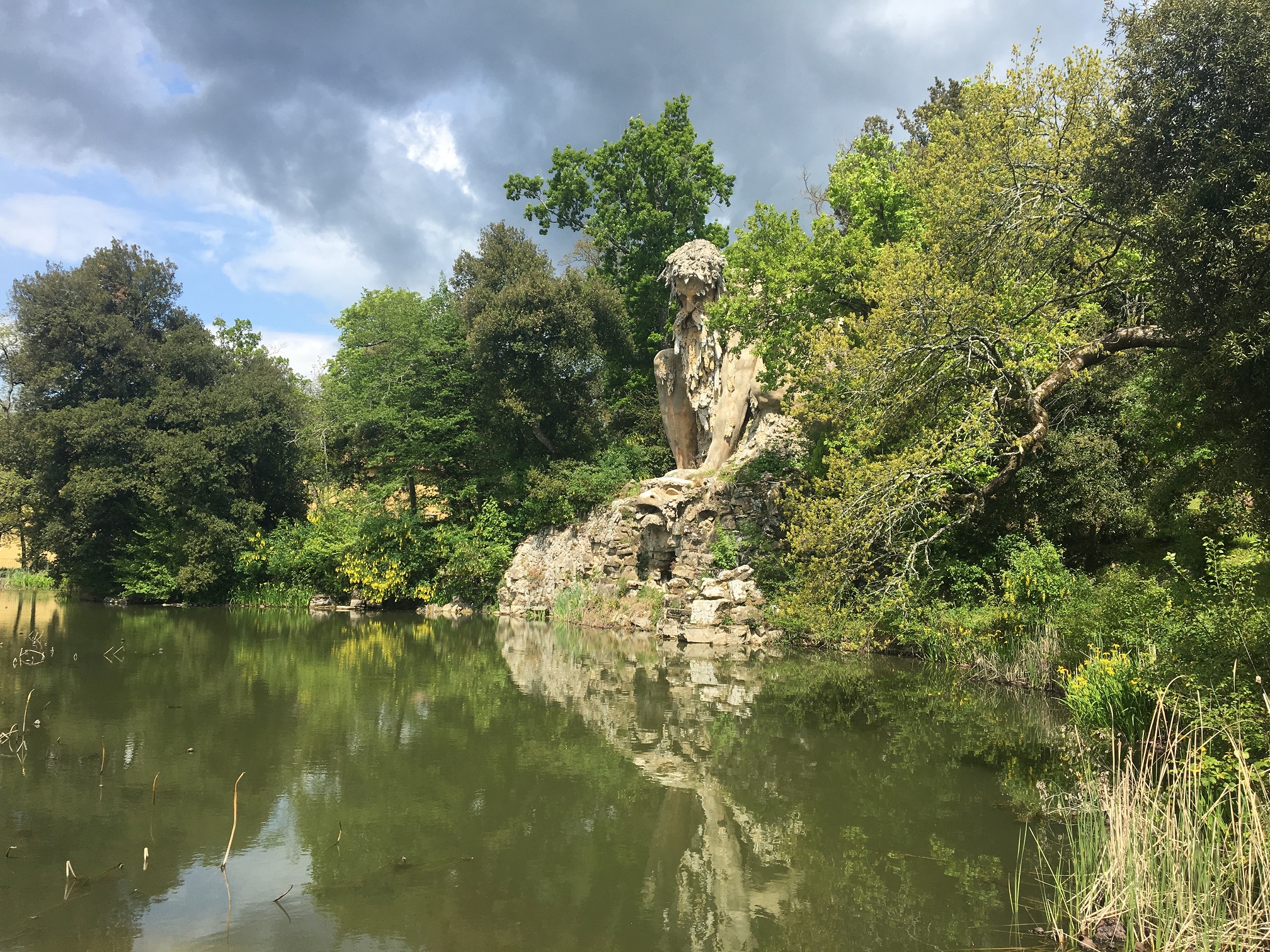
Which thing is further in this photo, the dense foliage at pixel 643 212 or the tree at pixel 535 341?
the dense foliage at pixel 643 212

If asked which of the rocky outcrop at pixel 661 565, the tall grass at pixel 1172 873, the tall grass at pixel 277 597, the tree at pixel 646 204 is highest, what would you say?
the tree at pixel 646 204

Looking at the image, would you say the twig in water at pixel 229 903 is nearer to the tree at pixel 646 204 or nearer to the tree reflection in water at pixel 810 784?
the tree reflection in water at pixel 810 784

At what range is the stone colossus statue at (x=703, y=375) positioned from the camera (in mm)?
22688

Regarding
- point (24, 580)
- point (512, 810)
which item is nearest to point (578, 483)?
point (512, 810)

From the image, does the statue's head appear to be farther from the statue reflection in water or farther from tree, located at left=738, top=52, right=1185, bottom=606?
the statue reflection in water

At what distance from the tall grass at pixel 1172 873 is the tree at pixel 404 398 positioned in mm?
24142

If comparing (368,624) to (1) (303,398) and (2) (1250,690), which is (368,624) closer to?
(1) (303,398)

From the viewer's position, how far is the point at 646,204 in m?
29.4

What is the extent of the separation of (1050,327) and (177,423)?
26473 millimetres

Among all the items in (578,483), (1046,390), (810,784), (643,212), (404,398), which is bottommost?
(810,784)

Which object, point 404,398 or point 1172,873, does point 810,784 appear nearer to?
point 1172,873

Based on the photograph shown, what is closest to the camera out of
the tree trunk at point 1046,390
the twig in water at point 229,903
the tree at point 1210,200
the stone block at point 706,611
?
the twig in water at point 229,903

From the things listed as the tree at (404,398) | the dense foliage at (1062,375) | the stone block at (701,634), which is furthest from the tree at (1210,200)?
the tree at (404,398)

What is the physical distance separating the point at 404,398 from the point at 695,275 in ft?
37.2
